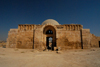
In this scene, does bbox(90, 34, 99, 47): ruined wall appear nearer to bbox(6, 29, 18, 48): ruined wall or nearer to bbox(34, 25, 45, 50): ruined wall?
bbox(34, 25, 45, 50): ruined wall

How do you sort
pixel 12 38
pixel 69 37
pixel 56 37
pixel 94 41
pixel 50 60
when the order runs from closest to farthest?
pixel 50 60 < pixel 56 37 < pixel 69 37 < pixel 12 38 < pixel 94 41

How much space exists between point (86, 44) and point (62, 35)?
16.4 ft

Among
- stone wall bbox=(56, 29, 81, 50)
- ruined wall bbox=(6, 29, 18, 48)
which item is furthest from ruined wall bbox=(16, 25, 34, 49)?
stone wall bbox=(56, 29, 81, 50)

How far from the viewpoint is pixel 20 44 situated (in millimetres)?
11672

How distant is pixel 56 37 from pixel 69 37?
2.68 meters

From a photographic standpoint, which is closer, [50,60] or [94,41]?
[50,60]

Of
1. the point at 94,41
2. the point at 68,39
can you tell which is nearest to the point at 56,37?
the point at 68,39

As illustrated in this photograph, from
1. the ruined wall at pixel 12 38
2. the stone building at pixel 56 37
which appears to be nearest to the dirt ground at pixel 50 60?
the stone building at pixel 56 37

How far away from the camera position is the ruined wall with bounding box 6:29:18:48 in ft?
37.7

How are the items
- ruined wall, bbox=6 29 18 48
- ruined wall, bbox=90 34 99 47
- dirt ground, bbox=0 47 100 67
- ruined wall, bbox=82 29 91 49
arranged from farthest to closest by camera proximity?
ruined wall, bbox=90 34 99 47, ruined wall, bbox=6 29 18 48, ruined wall, bbox=82 29 91 49, dirt ground, bbox=0 47 100 67

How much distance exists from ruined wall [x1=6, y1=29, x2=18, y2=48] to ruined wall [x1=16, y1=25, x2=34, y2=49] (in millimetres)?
607

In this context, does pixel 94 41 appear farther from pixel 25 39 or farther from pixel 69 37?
pixel 25 39

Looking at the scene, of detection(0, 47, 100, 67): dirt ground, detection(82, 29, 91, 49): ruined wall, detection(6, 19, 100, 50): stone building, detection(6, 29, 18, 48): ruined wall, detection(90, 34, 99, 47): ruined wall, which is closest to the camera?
detection(0, 47, 100, 67): dirt ground

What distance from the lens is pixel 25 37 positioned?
11805 mm
